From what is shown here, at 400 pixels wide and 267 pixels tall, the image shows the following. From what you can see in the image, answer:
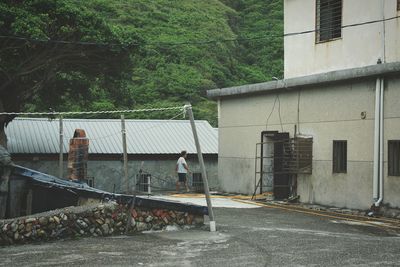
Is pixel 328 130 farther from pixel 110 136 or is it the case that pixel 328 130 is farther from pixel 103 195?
pixel 110 136

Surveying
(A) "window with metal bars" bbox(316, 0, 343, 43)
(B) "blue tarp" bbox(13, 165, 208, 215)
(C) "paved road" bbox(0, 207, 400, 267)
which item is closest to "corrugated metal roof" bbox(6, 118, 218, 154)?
(A) "window with metal bars" bbox(316, 0, 343, 43)

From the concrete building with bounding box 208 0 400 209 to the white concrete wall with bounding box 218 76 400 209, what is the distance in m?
0.03

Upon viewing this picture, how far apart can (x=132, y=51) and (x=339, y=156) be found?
9383 mm

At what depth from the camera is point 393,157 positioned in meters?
16.5

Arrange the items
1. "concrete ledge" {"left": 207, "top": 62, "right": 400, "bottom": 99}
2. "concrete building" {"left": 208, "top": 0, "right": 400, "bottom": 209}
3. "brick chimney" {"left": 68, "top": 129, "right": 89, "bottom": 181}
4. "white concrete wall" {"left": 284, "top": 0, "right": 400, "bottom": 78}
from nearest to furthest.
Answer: "concrete ledge" {"left": 207, "top": 62, "right": 400, "bottom": 99} → "concrete building" {"left": 208, "top": 0, "right": 400, "bottom": 209} → "white concrete wall" {"left": 284, "top": 0, "right": 400, "bottom": 78} → "brick chimney" {"left": 68, "top": 129, "right": 89, "bottom": 181}

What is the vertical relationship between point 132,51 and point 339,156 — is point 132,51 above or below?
above

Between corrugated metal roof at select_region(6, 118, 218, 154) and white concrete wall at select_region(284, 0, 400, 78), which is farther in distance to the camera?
corrugated metal roof at select_region(6, 118, 218, 154)

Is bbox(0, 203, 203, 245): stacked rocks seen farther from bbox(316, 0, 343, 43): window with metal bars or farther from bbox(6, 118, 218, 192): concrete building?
bbox(6, 118, 218, 192): concrete building

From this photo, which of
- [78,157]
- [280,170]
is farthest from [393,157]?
[78,157]

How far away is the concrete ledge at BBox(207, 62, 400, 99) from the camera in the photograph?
1631 cm

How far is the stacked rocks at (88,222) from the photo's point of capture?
11969mm

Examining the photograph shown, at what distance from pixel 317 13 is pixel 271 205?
6.65 meters

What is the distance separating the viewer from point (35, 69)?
22.2m

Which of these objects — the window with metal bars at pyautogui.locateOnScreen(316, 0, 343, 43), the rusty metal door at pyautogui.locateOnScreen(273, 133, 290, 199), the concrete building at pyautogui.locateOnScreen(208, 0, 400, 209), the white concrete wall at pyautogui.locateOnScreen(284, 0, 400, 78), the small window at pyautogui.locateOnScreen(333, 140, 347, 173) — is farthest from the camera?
the rusty metal door at pyautogui.locateOnScreen(273, 133, 290, 199)
